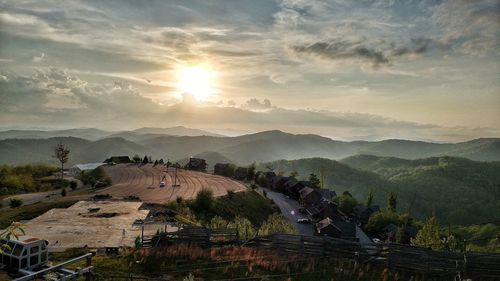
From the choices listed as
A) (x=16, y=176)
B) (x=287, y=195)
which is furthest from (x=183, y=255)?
(x=287, y=195)

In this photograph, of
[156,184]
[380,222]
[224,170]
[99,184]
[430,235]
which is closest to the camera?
[430,235]

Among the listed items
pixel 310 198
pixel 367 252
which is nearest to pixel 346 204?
pixel 310 198

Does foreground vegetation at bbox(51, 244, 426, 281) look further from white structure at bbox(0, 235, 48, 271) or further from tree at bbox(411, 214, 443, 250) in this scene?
tree at bbox(411, 214, 443, 250)

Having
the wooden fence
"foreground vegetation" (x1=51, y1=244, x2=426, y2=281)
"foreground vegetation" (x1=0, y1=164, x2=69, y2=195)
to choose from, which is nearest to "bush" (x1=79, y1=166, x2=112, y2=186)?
"foreground vegetation" (x1=0, y1=164, x2=69, y2=195)

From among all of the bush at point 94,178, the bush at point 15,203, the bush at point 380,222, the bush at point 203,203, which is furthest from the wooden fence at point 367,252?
the bush at point 380,222

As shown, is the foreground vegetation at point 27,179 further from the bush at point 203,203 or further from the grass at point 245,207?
the grass at point 245,207

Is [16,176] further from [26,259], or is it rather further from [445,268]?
[445,268]

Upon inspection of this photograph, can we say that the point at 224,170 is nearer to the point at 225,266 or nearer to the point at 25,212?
the point at 25,212
